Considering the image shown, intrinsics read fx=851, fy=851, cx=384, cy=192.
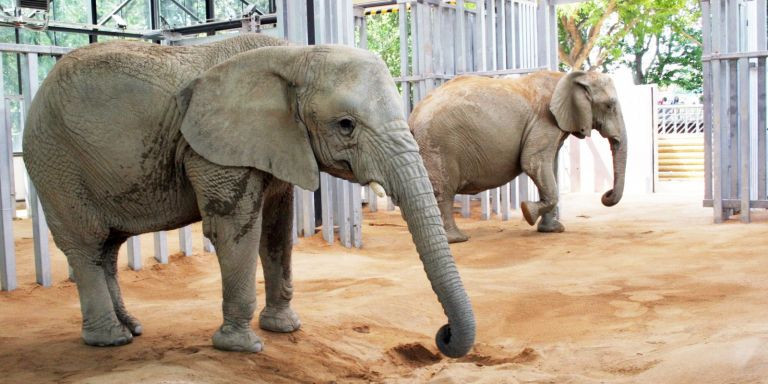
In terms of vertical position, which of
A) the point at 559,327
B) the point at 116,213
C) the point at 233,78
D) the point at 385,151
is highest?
the point at 233,78

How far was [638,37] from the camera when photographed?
3066 cm

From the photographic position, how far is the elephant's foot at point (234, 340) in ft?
14.9

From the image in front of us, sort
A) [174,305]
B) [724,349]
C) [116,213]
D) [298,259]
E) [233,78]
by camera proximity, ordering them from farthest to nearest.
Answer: [298,259] < [174,305] < [116,213] < [233,78] < [724,349]

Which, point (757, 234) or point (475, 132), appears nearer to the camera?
point (757, 234)

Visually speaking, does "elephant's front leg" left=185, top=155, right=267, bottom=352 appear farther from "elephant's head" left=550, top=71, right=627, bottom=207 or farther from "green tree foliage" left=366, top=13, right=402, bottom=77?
"green tree foliage" left=366, top=13, right=402, bottom=77

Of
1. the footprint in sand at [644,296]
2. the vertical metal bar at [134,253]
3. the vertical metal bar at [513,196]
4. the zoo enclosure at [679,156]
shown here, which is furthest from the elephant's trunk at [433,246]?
the zoo enclosure at [679,156]

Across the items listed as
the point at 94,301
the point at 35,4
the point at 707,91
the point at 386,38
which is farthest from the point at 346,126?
the point at 386,38

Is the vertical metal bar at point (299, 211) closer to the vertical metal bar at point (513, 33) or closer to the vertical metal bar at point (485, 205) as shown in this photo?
the vertical metal bar at point (485, 205)

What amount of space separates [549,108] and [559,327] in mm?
4517

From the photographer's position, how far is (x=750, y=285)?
623 cm

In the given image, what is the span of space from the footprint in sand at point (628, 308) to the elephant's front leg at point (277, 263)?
7.19ft

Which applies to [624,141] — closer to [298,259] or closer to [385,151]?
[298,259]

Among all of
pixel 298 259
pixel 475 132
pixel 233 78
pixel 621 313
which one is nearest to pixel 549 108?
pixel 475 132

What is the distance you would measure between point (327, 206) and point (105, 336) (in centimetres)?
451
